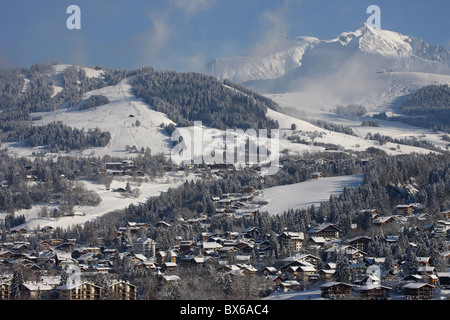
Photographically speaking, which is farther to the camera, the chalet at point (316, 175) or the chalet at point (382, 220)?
the chalet at point (316, 175)

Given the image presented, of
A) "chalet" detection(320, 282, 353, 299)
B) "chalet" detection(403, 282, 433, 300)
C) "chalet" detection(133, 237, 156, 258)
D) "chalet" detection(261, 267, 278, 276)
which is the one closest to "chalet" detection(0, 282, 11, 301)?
"chalet" detection(133, 237, 156, 258)

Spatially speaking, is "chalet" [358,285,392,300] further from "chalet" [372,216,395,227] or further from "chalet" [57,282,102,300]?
"chalet" [372,216,395,227]

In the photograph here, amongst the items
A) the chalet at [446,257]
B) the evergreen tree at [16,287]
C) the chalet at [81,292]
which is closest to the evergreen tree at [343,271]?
the chalet at [446,257]

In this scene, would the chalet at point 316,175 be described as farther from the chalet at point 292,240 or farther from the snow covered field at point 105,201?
the chalet at point 292,240

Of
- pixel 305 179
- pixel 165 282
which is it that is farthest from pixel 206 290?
pixel 305 179

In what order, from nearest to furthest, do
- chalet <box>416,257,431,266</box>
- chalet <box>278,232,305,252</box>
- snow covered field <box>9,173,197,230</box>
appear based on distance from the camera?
chalet <box>416,257,431,266</box> → chalet <box>278,232,305,252</box> → snow covered field <box>9,173,197,230</box>

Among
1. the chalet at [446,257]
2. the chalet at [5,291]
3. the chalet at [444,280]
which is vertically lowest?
the chalet at [5,291]

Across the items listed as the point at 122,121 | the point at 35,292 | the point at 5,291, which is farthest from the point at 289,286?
the point at 122,121

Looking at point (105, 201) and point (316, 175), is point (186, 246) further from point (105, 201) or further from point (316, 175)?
point (316, 175)
